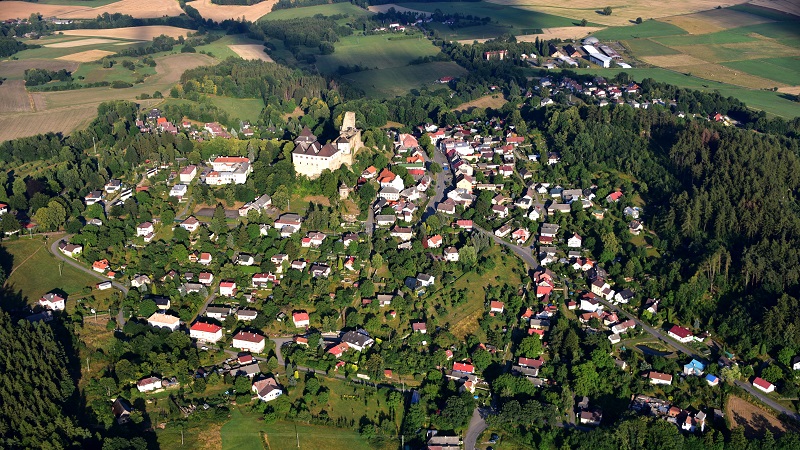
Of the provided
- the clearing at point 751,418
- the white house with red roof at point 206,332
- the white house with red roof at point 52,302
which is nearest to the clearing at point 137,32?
the white house with red roof at point 52,302

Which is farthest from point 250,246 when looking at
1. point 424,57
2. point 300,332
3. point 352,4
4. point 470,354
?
point 352,4

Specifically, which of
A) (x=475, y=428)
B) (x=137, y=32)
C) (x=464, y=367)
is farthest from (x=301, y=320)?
(x=137, y=32)

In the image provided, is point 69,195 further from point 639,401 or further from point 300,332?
point 639,401

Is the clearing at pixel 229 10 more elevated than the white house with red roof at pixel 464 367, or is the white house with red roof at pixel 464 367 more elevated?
the clearing at pixel 229 10

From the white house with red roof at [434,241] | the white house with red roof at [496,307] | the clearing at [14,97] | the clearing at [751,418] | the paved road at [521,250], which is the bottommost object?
the clearing at [751,418]

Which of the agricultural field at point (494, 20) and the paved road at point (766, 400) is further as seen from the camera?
the agricultural field at point (494, 20)

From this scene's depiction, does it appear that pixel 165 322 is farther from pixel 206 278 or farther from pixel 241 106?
pixel 241 106

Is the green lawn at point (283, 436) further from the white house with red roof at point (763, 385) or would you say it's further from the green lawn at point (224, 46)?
the green lawn at point (224, 46)
